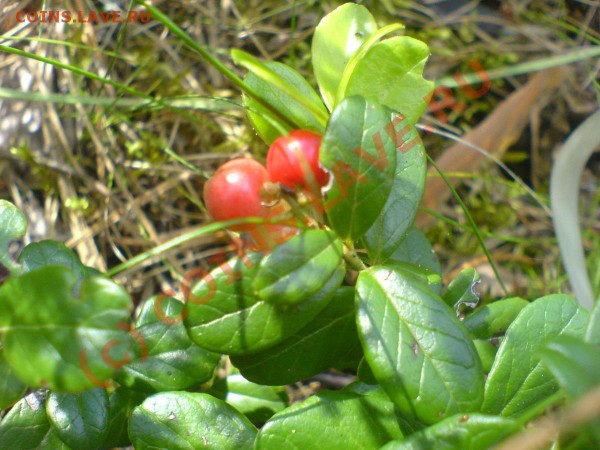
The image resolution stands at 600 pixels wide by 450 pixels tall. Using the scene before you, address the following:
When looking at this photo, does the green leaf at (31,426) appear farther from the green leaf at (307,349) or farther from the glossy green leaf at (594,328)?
the glossy green leaf at (594,328)

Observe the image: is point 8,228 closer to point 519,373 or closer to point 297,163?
point 297,163

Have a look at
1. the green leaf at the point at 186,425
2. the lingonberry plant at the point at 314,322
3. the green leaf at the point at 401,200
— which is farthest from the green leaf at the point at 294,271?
the green leaf at the point at 186,425

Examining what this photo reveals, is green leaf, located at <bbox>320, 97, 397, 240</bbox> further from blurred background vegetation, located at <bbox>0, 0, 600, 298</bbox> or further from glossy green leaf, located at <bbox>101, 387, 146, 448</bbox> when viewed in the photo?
blurred background vegetation, located at <bbox>0, 0, 600, 298</bbox>

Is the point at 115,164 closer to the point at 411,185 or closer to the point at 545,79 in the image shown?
the point at 411,185

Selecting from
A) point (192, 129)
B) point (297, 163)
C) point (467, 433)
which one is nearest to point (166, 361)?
point (297, 163)

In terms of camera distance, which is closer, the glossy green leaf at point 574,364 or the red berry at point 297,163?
the glossy green leaf at point 574,364

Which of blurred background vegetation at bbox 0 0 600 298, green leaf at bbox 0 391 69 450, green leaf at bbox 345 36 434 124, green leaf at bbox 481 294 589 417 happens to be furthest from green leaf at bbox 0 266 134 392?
blurred background vegetation at bbox 0 0 600 298
